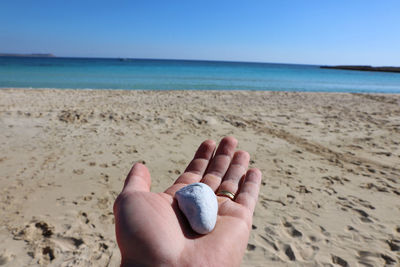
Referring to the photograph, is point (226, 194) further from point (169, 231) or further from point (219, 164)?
point (169, 231)

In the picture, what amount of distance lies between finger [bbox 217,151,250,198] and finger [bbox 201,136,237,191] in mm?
47

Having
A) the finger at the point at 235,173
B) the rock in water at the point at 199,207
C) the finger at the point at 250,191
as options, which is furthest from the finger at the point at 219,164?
the rock in water at the point at 199,207

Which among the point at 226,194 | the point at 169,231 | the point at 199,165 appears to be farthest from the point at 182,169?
the point at 169,231

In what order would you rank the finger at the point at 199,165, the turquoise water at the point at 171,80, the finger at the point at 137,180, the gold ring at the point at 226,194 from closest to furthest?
the finger at the point at 137,180
the gold ring at the point at 226,194
the finger at the point at 199,165
the turquoise water at the point at 171,80

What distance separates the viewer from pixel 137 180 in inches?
77.7

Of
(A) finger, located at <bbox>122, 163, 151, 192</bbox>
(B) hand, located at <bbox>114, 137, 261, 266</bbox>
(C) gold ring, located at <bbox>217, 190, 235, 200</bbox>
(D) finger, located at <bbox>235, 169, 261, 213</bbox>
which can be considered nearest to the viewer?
(B) hand, located at <bbox>114, 137, 261, 266</bbox>

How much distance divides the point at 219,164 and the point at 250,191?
1.74 feet

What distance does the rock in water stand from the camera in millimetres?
1711

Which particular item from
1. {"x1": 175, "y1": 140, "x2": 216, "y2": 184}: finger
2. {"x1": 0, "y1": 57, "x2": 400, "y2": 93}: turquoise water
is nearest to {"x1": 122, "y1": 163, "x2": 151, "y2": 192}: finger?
{"x1": 175, "y1": 140, "x2": 216, "y2": 184}: finger

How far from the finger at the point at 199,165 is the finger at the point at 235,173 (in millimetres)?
249

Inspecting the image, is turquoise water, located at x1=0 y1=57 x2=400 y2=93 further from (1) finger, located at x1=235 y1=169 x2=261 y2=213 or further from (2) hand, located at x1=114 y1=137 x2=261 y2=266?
(2) hand, located at x1=114 y1=137 x2=261 y2=266

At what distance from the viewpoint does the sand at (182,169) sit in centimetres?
250

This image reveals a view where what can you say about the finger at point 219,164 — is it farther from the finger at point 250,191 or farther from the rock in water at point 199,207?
the rock in water at point 199,207

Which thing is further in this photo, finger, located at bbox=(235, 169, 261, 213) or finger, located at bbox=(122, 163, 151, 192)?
finger, located at bbox=(235, 169, 261, 213)
